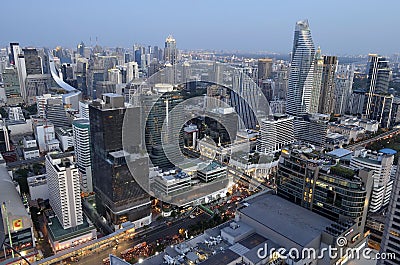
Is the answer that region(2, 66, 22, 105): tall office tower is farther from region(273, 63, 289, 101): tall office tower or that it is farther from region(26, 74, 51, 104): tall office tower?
region(273, 63, 289, 101): tall office tower

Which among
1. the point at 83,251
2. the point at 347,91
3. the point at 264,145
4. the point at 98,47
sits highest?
the point at 98,47

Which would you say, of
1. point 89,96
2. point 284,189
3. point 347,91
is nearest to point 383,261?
point 284,189

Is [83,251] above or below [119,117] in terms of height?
below

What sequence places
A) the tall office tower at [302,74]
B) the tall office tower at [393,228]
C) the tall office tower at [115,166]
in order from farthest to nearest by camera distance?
the tall office tower at [302,74]
the tall office tower at [115,166]
the tall office tower at [393,228]

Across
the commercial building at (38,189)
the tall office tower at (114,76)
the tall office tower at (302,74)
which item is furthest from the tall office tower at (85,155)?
the tall office tower at (114,76)

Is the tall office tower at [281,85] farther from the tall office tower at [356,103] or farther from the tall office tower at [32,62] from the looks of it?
the tall office tower at [32,62]

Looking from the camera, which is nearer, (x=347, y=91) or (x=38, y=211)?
(x=38, y=211)

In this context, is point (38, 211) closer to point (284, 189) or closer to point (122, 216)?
point (122, 216)
